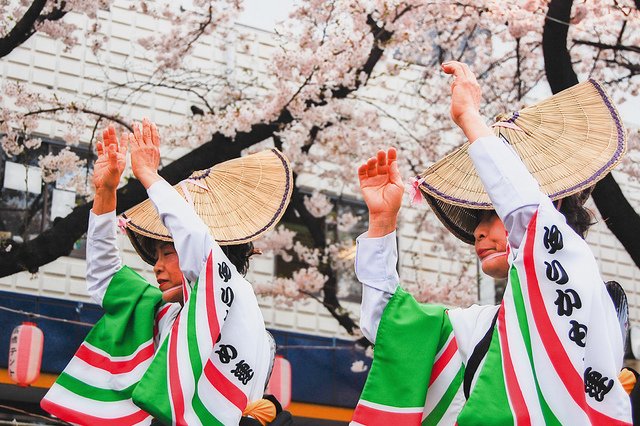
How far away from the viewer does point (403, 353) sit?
283 cm

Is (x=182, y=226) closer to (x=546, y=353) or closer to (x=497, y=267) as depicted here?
(x=497, y=267)

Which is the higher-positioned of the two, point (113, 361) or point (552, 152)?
point (552, 152)

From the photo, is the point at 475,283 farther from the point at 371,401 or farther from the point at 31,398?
the point at 371,401

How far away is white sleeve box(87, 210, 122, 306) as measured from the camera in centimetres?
415

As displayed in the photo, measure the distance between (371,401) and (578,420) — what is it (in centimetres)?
65

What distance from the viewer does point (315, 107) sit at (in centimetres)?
874

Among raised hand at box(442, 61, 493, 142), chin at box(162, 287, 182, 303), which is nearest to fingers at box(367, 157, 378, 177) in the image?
raised hand at box(442, 61, 493, 142)

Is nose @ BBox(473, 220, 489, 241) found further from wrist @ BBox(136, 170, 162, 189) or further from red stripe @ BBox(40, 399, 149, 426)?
red stripe @ BBox(40, 399, 149, 426)

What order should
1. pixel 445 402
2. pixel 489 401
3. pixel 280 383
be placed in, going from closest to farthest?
pixel 489 401, pixel 445 402, pixel 280 383

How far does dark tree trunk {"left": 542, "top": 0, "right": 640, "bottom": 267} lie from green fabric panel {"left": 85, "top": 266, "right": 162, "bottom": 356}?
347 cm

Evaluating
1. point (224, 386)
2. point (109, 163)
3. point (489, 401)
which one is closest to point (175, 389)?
point (224, 386)

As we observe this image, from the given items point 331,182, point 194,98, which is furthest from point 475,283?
point 194,98

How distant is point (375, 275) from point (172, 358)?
3.01 ft

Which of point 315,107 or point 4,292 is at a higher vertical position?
point 315,107
